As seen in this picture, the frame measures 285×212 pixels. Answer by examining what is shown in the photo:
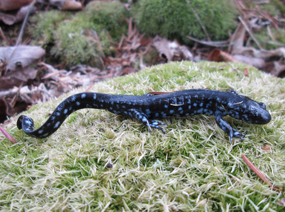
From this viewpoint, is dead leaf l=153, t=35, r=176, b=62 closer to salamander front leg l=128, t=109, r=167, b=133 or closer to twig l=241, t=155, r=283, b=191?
salamander front leg l=128, t=109, r=167, b=133

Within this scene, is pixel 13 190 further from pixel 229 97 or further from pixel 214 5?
pixel 214 5

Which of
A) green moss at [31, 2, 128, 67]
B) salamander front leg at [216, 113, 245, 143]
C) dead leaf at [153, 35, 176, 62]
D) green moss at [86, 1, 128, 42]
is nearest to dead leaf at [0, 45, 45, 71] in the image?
green moss at [31, 2, 128, 67]

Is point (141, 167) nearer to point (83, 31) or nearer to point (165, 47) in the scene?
point (165, 47)

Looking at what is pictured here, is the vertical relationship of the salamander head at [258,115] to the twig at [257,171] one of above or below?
above

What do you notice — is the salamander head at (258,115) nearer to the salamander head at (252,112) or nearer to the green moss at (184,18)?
the salamander head at (252,112)

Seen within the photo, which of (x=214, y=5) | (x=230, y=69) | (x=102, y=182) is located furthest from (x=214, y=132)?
(x=214, y=5)

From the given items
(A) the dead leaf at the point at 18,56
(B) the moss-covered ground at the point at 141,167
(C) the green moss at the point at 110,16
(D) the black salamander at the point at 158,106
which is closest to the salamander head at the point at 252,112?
(D) the black salamander at the point at 158,106

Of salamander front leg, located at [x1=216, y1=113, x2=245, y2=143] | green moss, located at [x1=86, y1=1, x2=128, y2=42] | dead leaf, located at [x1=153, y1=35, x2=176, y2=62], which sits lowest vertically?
salamander front leg, located at [x1=216, y1=113, x2=245, y2=143]
